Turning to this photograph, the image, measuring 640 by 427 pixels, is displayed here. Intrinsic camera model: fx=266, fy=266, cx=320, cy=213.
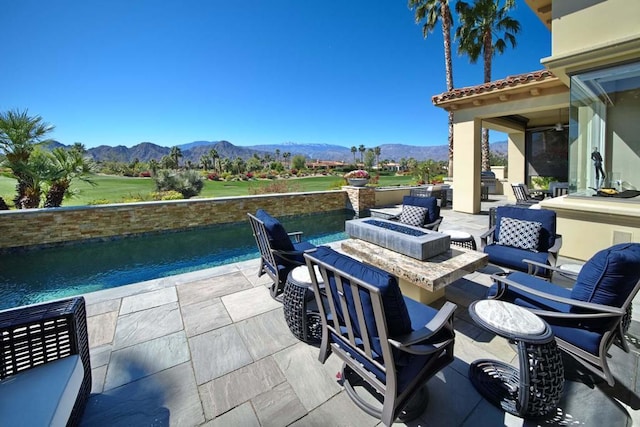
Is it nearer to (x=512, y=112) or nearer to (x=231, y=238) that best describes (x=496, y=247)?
(x=512, y=112)

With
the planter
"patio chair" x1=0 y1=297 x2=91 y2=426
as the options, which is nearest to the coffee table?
"patio chair" x1=0 y1=297 x2=91 y2=426

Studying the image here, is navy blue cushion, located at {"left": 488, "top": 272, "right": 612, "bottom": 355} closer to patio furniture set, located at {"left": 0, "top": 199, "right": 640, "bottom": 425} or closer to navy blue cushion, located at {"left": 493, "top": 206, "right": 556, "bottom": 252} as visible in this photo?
patio furniture set, located at {"left": 0, "top": 199, "right": 640, "bottom": 425}

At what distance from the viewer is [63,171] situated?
740cm

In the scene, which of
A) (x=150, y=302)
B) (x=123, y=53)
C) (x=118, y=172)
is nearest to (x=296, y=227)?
(x=150, y=302)

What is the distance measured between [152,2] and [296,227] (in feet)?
24.9

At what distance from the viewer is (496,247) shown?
386 centimetres

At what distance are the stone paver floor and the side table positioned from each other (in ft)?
0.36

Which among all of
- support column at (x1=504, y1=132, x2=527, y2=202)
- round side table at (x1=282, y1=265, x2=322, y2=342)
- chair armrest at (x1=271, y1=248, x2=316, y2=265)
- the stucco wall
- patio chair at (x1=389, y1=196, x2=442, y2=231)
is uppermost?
the stucco wall

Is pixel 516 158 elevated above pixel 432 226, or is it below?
above

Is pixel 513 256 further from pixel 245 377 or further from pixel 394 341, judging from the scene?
pixel 245 377

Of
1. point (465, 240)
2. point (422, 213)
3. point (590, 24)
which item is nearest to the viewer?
point (465, 240)

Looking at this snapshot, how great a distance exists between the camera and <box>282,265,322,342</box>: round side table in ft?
7.84

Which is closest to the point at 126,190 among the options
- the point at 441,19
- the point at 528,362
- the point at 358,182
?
the point at 358,182

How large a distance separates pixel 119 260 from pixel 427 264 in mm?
6552
